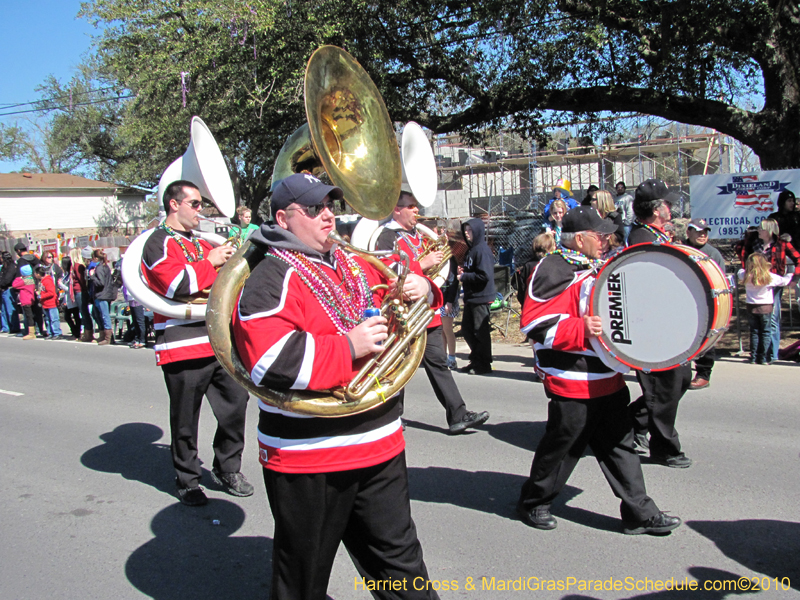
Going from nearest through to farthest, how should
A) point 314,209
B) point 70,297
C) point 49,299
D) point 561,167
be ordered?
1. point 314,209
2. point 70,297
3. point 49,299
4. point 561,167

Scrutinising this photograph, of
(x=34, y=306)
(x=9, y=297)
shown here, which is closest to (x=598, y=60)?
(x=34, y=306)

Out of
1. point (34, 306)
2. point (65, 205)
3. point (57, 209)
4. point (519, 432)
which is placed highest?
point (65, 205)

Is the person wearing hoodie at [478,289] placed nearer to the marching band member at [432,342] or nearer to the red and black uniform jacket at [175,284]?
the marching band member at [432,342]

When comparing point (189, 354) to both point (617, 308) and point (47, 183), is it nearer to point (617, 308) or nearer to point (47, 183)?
point (617, 308)

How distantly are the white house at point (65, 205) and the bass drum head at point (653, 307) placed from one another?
44.2 meters

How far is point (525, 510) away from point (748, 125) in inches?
454

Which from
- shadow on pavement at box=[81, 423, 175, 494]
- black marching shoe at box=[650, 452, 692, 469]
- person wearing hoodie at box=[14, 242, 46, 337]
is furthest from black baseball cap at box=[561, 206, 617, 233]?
person wearing hoodie at box=[14, 242, 46, 337]

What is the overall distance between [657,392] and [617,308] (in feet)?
4.71

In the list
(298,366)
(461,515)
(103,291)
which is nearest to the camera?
(298,366)

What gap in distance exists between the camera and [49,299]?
1399 centimetres

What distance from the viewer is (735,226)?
10.6 meters

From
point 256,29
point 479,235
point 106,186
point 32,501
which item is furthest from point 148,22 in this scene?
point 106,186

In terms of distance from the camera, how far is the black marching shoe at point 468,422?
5547mm

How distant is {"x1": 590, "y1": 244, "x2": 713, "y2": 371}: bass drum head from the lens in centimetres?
316
